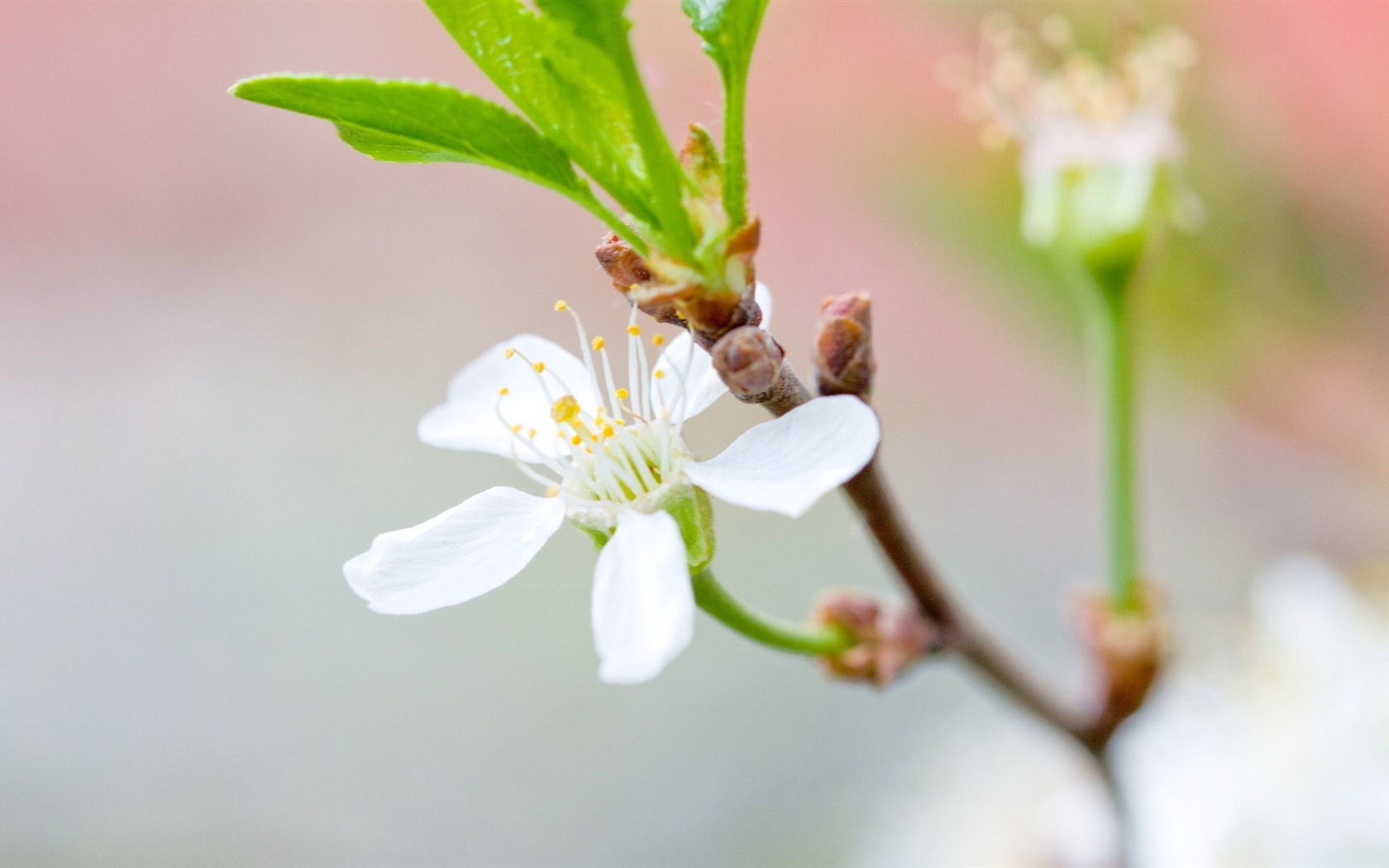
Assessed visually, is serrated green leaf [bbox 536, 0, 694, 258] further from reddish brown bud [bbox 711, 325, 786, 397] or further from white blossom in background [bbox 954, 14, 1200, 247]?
white blossom in background [bbox 954, 14, 1200, 247]

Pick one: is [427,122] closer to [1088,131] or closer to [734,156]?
[734,156]

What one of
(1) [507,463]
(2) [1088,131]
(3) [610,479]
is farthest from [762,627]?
(1) [507,463]

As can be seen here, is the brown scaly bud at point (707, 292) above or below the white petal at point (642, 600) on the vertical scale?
above

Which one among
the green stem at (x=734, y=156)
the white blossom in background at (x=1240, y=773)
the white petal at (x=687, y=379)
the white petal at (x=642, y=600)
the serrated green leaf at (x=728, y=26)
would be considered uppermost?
the serrated green leaf at (x=728, y=26)

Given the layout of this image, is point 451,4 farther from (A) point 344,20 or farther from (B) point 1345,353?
(A) point 344,20

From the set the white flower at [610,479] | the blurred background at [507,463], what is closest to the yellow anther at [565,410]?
the white flower at [610,479]

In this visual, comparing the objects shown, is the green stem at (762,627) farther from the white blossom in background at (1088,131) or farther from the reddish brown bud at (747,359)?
the white blossom in background at (1088,131)

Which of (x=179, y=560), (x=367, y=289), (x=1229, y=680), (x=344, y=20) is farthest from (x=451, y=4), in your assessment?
(x=344, y=20)

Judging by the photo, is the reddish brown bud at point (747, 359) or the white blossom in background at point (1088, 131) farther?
the white blossom in background at point (1088, 131)
